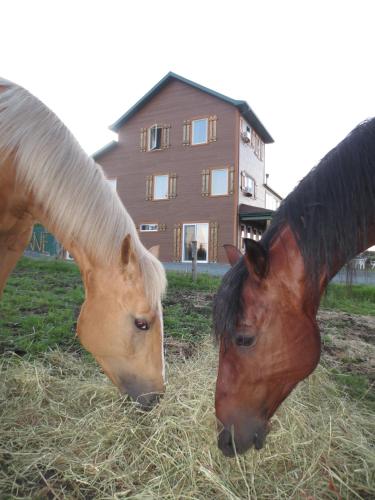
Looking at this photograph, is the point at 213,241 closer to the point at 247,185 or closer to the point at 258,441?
the point at 247,185

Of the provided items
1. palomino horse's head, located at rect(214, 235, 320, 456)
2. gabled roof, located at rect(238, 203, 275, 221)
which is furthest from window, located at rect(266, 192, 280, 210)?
palomino horse's head, located at rect(214, 235, 320, 456)

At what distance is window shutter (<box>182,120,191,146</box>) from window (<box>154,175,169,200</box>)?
200cm

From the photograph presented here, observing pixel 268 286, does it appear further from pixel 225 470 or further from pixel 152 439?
pixel 152 439

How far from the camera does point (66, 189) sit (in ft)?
7.49

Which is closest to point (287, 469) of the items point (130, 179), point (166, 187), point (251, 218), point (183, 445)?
point (183, 445)

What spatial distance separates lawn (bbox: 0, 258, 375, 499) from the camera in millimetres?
1618

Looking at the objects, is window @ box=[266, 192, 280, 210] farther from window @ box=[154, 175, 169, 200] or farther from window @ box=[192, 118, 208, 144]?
window @ box=[154, 175, 169, 200]

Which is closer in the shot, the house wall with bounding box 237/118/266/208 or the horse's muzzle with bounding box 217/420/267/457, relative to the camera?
the horse's muzzle with bounding box 217/420/267/457

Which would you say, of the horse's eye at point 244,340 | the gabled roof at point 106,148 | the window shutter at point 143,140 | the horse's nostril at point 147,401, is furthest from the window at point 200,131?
the horse's eye at point 244,340

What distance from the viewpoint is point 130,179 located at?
64.1ft

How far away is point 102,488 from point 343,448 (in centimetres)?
127

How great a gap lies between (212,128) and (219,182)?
272cm

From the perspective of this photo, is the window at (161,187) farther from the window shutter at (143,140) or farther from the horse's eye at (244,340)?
the horse's eye at (244,340)

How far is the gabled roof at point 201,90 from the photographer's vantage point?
16.9 meters
